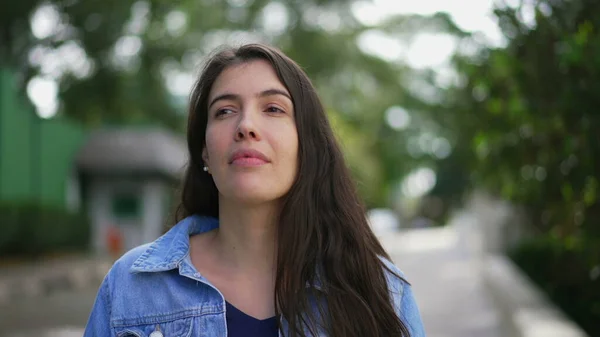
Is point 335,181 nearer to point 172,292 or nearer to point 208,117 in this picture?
point 208,117

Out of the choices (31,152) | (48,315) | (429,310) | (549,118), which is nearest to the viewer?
(549,118)

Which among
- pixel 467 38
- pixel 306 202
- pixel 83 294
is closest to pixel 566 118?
pixel 467 38

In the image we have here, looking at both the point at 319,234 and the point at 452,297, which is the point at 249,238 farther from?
the point at 452,297

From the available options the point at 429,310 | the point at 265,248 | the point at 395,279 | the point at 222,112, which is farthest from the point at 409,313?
the point at 429,310

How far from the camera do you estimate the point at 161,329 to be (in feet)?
7.85

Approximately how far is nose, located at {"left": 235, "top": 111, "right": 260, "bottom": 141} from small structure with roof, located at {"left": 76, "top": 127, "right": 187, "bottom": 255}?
78.9 ft

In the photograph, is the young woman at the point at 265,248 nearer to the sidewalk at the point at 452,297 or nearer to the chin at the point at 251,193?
the chin at the point at 251,193

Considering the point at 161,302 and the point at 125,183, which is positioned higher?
the point at 125,183

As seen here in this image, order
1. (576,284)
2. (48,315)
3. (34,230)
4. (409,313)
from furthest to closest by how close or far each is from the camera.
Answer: (34,230)
(48,315)
(576,284)
(409,313)

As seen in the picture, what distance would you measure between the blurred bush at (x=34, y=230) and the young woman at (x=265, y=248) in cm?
1568

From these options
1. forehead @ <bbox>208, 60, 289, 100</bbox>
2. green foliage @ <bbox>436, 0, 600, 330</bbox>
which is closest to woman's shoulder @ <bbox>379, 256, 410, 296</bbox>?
forehead @ <bbox>208, 60, 289, 100</bbox>

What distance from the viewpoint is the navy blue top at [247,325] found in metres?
2.40

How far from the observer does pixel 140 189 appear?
26953 mm

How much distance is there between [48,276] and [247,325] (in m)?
14.2
